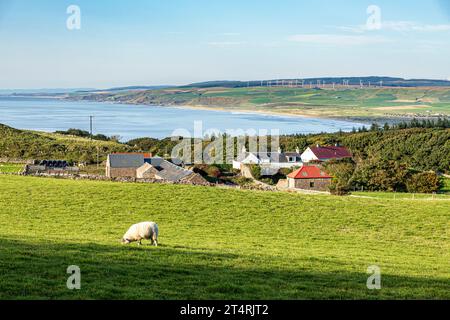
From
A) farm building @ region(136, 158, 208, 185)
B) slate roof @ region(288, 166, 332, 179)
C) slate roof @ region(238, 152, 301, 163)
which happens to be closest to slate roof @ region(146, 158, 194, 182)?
farm building @ region(136, 158, 208, 185)

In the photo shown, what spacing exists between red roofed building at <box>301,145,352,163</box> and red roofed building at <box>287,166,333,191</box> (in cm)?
2349

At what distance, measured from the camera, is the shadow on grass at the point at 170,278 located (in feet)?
33.6

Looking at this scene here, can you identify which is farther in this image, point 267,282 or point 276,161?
point 276,161

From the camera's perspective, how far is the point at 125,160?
5375 centimetres

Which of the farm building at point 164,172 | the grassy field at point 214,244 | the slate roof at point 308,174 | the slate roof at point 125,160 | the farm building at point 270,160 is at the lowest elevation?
the farm building at point 270,160

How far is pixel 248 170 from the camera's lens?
64250 mm

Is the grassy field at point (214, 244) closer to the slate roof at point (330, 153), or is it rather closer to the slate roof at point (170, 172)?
the slate roof at point (170, 172)

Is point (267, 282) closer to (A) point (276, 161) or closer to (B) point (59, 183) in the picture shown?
(B) point (59, 183)

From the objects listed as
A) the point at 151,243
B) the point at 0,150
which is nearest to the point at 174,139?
the point at 0,150

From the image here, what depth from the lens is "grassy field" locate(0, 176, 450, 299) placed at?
11000 millimetres

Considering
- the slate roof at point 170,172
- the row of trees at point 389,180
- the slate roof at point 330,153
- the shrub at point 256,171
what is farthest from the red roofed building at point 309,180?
the slate roof at point 330,153

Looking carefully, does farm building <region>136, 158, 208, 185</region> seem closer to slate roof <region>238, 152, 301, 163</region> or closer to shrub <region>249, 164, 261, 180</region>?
shrub <region>249, 164, 261, 180</region>

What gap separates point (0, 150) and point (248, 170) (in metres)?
31.8

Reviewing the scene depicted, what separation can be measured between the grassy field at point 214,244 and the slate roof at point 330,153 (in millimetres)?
46526
